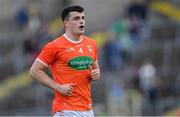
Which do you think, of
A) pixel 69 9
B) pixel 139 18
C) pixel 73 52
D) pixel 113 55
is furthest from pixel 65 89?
pixel 139 18

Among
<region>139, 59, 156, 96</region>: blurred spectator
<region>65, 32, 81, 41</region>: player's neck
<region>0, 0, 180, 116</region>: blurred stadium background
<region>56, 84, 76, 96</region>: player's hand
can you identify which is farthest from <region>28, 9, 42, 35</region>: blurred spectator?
<region>56, 84, 76, 96</region>: player's hand

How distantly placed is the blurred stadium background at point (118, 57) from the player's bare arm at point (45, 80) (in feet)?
36.4

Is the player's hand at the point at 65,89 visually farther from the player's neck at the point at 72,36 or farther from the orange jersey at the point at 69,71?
the player's neck at the point at 72,36

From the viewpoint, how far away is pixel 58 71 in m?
11.7

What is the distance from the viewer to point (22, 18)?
3023 centimetres

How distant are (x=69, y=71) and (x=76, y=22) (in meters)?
0.60

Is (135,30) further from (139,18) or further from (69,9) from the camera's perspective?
(69,9)

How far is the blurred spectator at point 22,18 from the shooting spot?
3000cm

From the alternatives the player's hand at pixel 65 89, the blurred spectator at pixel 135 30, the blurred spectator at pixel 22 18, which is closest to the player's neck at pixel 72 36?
the player's hand at pixel 65 89

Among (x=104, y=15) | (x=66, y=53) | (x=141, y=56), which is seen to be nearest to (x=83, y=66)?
(x=66, y=53)

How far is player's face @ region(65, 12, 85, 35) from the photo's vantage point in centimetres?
1166

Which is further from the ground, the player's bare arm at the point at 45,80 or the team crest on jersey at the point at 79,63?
the team crest on jersey at the point at 79,63

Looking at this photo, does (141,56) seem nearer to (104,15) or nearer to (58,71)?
(104,15)

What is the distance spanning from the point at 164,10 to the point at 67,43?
19.8 meters
